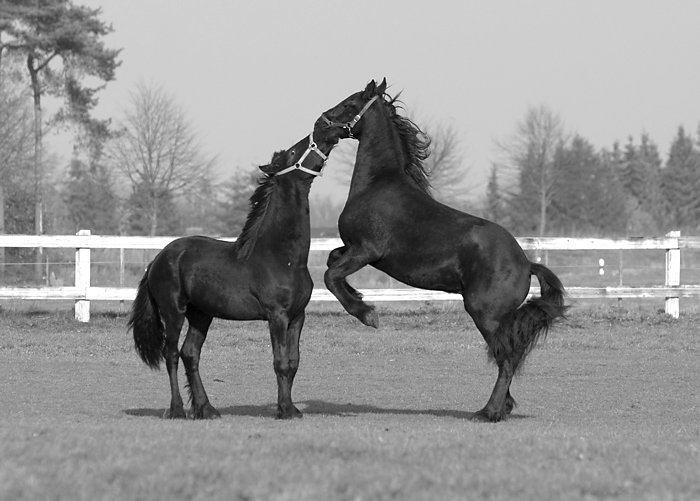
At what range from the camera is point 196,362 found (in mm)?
9219

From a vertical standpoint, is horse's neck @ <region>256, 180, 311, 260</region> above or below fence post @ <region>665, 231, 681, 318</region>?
above

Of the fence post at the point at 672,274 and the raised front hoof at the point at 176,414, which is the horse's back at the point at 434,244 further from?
the fence post at the point at 672,274

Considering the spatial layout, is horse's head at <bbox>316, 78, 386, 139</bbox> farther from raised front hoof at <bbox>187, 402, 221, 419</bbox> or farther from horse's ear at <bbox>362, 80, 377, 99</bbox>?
raised front hoof at <bbox>187, 402, 221, 419</bbox>

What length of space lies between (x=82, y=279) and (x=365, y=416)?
32.7 ft

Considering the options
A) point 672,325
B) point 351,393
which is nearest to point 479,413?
point 351,393

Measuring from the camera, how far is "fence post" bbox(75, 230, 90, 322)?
59.4 feet

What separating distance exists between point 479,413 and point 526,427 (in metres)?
0.72

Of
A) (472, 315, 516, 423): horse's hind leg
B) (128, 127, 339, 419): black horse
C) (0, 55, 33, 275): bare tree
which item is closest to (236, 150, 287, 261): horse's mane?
(128, 127, 339, 419): black horse

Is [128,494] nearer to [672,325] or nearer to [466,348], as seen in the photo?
[466,348]

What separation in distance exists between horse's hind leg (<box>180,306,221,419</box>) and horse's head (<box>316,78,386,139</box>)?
219 centimetres

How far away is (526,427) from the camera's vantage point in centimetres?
847

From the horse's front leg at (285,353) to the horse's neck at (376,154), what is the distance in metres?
1.49

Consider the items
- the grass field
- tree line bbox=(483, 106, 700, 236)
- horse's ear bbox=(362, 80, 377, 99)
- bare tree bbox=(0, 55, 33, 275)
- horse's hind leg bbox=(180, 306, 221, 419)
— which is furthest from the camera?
tree line bbox=(483, 106, 700, 236)

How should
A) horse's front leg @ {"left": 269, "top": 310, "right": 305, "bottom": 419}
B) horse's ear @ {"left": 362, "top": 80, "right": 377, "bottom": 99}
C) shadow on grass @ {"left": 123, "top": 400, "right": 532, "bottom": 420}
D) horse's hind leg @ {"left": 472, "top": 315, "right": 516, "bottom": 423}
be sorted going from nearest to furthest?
horse's front leg @ {"left": 269, "top": 310, "right": 305, "bottom": 419} < horse's hind leg @ {"left": 472, "top": 315, "right": 516, "bottom": 423} < horse's ear @ {"left": 362, "top": 80, "right": 377, "bottom": 99} < shadow on grass @ {"left": 123, "top": 400, "right": 532, "bottom": 420}
